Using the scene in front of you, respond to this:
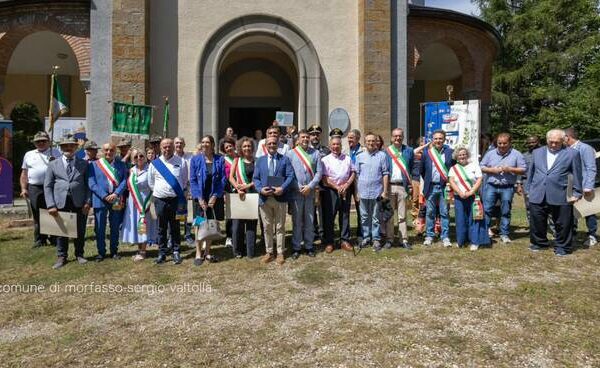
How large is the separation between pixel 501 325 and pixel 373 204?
2884 millimetres

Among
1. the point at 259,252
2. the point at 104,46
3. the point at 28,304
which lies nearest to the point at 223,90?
the point at 104,46

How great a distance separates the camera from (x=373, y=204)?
6.46m

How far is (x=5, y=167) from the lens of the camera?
9.52 m

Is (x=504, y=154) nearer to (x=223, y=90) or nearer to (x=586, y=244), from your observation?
(x=586, y=244)

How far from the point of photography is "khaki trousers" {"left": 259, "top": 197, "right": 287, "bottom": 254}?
6043mm

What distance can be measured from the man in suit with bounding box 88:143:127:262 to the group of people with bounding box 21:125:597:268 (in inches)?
0.6

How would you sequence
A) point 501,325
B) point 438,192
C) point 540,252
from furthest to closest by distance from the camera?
1. point 438,192
2. point 540,252
3. point 501,325

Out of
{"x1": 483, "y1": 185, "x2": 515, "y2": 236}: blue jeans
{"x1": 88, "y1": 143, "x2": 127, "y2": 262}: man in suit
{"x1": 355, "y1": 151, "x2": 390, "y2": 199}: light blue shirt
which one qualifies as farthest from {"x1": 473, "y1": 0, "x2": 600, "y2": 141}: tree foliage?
{"x1": 88, "y1": 143, "x2": 127, "y2": 262}: man in suit

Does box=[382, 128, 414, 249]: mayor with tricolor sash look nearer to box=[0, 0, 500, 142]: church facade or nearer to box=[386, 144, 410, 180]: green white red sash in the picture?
box=[386, 144, 410, 180]: green white red sash

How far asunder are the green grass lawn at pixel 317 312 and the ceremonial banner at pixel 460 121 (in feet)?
12.9

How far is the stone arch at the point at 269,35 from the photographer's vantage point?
10992 mm

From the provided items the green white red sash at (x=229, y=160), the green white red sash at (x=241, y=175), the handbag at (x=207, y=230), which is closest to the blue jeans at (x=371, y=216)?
the green white red sash at (x=241, y=175)

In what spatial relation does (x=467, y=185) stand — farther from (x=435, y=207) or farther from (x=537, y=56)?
(x=537, y=56)

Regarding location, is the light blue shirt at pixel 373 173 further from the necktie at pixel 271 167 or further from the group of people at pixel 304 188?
the necktie at pixel 271 167
